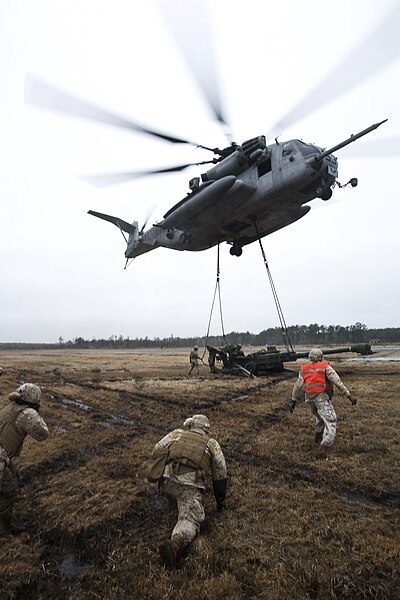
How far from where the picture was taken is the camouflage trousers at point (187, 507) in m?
3.06

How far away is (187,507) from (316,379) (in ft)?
10.9

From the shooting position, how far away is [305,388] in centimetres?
583

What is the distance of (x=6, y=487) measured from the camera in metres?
3.49

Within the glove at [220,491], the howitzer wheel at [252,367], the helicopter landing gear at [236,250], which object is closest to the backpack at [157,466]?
the glove at [220,491]

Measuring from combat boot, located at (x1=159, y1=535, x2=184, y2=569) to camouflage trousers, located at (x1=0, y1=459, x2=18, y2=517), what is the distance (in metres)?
1.77

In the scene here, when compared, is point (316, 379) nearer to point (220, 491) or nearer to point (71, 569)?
point (220, 491)

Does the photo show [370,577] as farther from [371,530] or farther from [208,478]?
[208,478]

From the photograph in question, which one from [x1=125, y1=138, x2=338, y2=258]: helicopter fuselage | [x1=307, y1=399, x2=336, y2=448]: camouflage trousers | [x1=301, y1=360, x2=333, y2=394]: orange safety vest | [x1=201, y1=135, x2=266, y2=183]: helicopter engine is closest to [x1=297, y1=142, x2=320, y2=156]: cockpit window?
[x1=125, y1=138, x2=338, y2=258]: helicopter fuselage

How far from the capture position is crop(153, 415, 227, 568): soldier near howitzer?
3.12 metres

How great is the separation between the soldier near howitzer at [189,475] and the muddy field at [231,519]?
0.17 metres

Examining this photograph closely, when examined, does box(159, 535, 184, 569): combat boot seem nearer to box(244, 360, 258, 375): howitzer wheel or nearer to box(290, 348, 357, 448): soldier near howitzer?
box(290, 348, 357, 448): soldier near howitzer

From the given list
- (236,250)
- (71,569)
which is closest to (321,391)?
(71,569)

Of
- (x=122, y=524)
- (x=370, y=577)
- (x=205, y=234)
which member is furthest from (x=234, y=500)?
(x=205, y=234)

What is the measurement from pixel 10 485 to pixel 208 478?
8.05 ft
